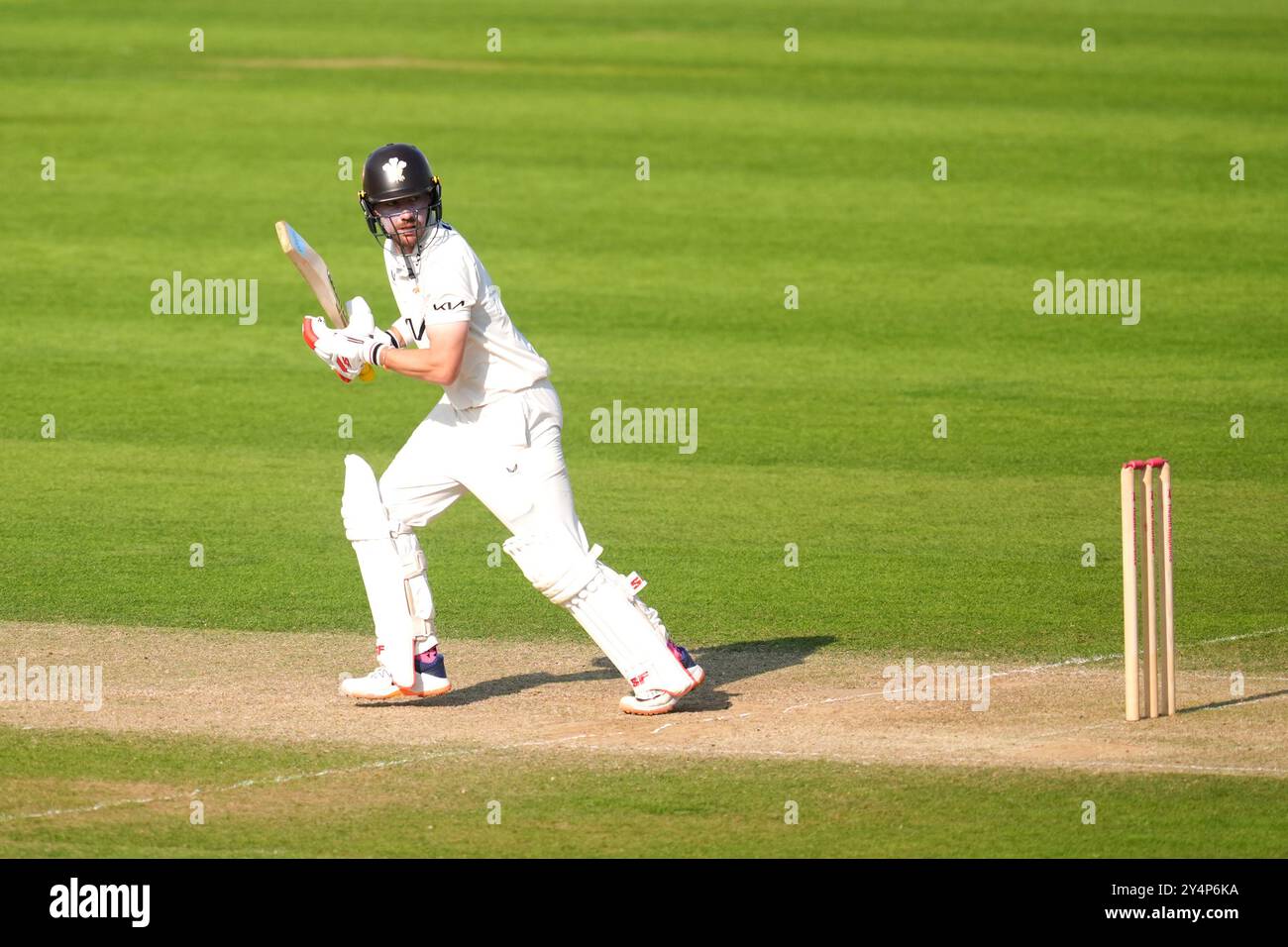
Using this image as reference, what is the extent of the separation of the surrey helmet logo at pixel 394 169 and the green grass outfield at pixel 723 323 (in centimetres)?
245

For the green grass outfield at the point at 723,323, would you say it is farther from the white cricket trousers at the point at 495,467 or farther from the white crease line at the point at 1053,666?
the white cricket trousers at the point at 495,467

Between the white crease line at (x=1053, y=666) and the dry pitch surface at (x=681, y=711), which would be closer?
the dry pitch surface at (x=681, y=711)

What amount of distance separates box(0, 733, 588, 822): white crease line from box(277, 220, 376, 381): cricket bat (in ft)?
5.58

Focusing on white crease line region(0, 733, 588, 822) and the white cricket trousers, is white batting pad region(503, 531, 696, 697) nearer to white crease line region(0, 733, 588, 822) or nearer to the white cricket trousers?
the white cricket trousers

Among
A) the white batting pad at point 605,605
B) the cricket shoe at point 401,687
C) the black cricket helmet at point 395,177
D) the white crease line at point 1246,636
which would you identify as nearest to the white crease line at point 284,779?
the white batting pad at point 605,605

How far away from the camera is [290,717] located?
813cm

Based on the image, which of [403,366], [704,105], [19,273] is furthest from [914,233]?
[403,366]

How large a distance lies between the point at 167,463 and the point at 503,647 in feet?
14.6

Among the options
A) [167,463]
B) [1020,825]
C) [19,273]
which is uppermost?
[19,273]

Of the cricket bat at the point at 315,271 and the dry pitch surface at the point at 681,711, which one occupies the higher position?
the cricket bat at the point at 315,271

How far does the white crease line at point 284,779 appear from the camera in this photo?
702 cm

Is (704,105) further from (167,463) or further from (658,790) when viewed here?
(658,790)

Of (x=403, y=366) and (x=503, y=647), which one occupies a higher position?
(x=403, y=366)

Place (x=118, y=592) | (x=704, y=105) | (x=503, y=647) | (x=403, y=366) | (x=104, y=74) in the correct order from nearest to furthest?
(x=403, y=366)
(x=503, y=647)
(x=118, y=592)
(x=704, y=105)
(x=104, y=74)
